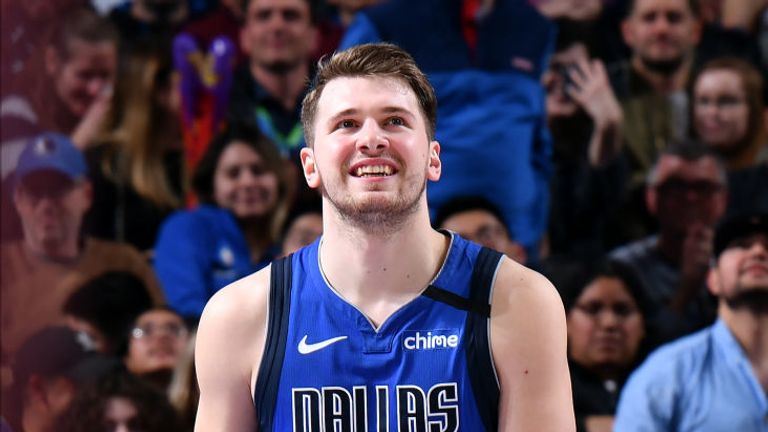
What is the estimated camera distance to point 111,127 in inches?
206

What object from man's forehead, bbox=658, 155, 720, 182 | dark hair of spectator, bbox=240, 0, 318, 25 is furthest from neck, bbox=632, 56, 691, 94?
dark hair of spectator, bbox=240, 0, 318, 25

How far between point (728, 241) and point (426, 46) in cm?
154

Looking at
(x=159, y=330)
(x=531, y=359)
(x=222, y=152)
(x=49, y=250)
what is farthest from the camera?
(x=222, y=152)

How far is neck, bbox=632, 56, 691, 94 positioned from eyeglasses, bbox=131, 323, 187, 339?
244 centimetres

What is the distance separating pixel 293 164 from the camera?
520 centimetres

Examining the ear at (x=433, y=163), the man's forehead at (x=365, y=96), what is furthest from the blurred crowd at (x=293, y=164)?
the man's forehead at (x=365, y=96)

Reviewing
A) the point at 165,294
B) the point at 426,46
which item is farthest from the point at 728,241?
the point at 165,294

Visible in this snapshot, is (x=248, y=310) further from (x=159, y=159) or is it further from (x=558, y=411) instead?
(x=159, y=159)

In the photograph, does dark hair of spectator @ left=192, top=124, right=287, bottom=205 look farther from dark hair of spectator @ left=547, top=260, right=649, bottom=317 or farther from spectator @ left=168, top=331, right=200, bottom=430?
dark hair of spectator @ left=547, top=260, right=649, bottom=317

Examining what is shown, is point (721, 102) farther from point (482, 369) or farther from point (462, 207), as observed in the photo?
point (482, 369)

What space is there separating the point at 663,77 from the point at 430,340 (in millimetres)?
3328

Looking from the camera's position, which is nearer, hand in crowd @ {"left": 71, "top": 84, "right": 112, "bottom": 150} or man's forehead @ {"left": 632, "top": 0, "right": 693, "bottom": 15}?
hand in crowd @ {"left": 71, "top": 84, "right": 112, "bottom": 150}

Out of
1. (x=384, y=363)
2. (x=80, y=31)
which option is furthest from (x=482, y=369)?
(x=80, y=31)

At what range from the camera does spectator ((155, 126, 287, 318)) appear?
5.04 meters
